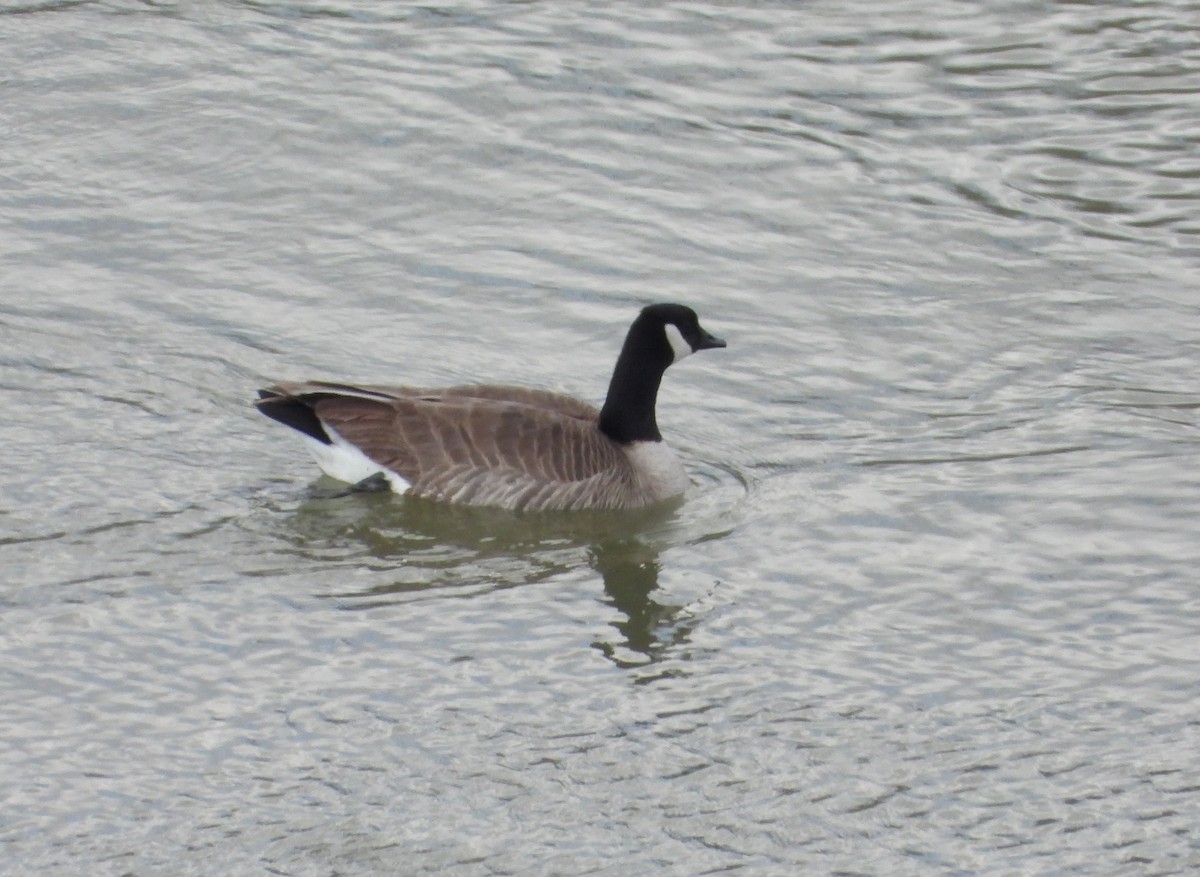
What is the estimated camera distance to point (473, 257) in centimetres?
1425

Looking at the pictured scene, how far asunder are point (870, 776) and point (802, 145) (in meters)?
8.53

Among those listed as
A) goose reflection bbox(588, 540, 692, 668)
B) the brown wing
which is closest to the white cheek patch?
the brown wing

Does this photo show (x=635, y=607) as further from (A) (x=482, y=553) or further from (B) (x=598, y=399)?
(B) (x=598, y=399)

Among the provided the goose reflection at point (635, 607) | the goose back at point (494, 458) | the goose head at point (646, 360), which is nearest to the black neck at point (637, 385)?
the goose head at point (646, 360)

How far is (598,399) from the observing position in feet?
41.7

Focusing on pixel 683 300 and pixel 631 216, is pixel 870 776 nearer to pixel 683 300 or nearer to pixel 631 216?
pixel 683 300

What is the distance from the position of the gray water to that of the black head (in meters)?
0.69

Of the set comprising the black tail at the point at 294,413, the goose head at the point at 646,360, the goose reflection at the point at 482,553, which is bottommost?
the goose reflection at the point at 482,553

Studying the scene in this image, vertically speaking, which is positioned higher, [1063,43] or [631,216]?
[1063,43]

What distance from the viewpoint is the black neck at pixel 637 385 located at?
1160 centimetres

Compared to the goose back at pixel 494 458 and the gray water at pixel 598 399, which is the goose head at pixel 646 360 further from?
the gray water at pixel 598 399

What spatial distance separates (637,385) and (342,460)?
5.54 ft

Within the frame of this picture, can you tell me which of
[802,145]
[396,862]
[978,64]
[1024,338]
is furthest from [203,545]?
[978,64]

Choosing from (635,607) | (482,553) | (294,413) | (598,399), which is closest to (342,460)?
(294,413)
